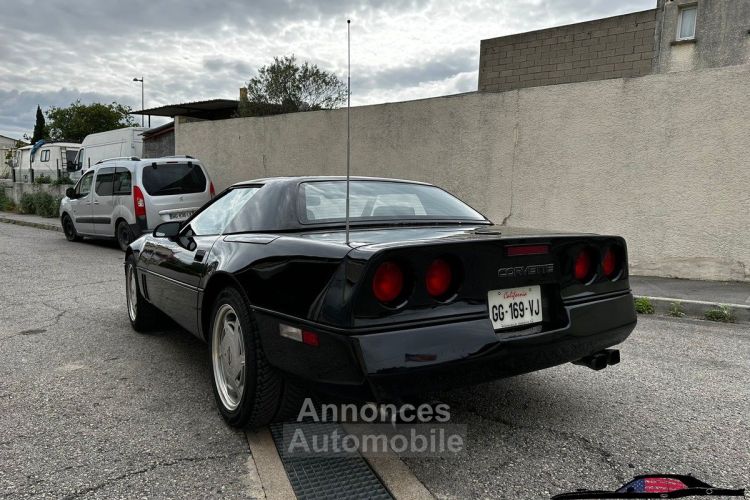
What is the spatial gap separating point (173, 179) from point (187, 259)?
7.30 m

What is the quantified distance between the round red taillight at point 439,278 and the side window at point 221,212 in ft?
5.01

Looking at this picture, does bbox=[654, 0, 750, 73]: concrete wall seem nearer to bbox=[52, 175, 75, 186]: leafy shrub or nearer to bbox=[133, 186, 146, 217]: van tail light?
bbox=[133, 186, 146, 217]: van tail light

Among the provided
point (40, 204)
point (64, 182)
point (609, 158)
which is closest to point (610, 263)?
point (609, 158)

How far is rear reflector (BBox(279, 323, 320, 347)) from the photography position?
7.28ft

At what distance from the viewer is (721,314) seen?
5.68 meters

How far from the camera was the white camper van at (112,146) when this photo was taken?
19.5 m

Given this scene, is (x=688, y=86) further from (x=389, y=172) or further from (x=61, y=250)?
(x=61, y=250)

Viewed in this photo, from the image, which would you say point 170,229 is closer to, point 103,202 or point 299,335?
point 299,335

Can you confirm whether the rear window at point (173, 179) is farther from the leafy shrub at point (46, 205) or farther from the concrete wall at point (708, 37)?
the concrete wall at point (708, 37)

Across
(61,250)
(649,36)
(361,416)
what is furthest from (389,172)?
(649,36)

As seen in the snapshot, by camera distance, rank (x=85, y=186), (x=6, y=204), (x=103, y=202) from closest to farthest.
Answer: (x=103, y=202) → (x=85, y=186) → (x=6, y=204)

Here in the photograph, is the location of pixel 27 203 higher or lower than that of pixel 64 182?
lower

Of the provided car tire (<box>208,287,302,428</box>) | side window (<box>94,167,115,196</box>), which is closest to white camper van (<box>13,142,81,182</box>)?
side window (<box>94,167,115,196</box>)

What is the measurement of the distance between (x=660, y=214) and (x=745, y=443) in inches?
219
